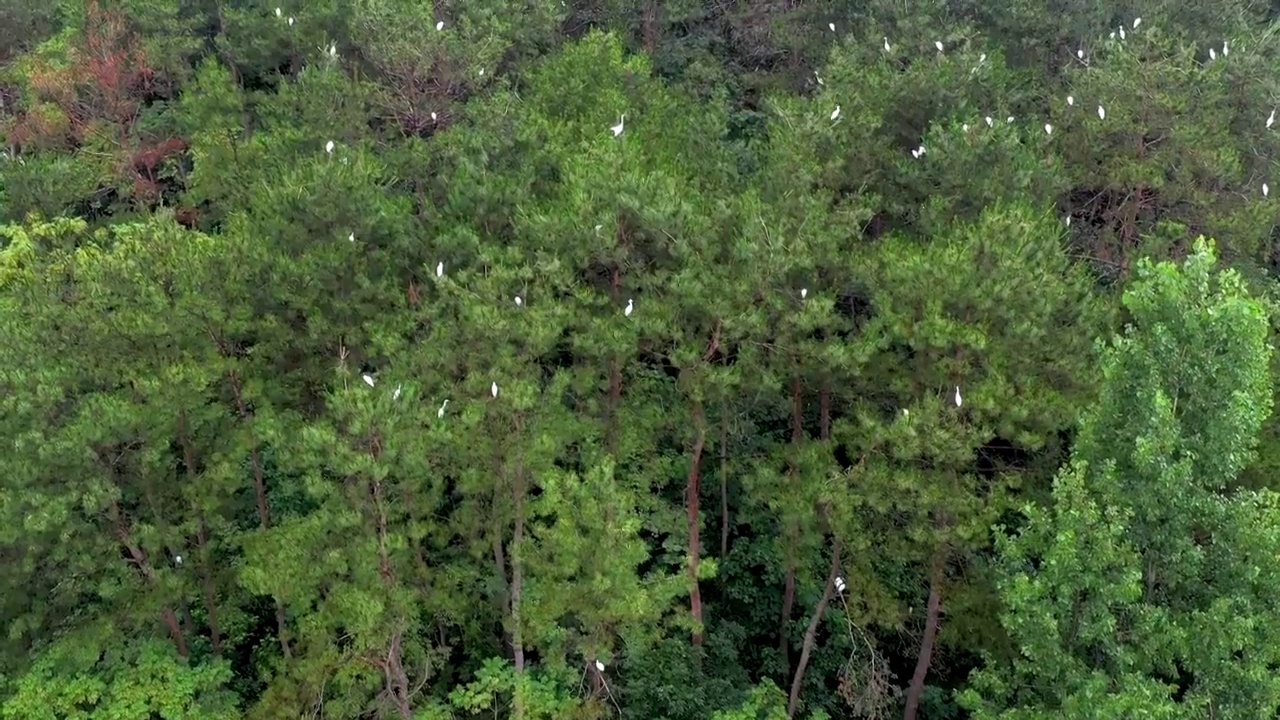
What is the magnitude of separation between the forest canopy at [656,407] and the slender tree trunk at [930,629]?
0.26 ft

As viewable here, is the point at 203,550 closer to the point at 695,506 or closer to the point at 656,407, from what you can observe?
the point at 656,407

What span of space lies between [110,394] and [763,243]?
27.5 feet

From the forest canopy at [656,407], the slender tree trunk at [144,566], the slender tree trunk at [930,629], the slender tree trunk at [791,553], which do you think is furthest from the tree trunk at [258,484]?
the slender tree trunk at [930,629]

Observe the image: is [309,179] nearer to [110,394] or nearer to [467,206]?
[467,206]

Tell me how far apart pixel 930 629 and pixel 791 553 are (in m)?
2.20

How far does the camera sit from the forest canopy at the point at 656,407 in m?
9.54

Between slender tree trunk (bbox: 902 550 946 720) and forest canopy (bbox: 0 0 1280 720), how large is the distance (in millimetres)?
79

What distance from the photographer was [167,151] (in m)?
21.3

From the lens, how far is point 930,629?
41.4 ft

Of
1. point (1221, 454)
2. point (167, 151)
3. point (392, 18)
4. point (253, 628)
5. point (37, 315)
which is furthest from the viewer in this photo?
point (167, 151)

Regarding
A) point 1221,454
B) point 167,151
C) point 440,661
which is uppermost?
point 1221,454

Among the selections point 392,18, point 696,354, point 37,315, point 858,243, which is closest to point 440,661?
point 696,354

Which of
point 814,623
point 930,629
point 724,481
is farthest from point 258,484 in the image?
point 930,629

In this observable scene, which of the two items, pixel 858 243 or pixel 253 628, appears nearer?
pixel 858 243
